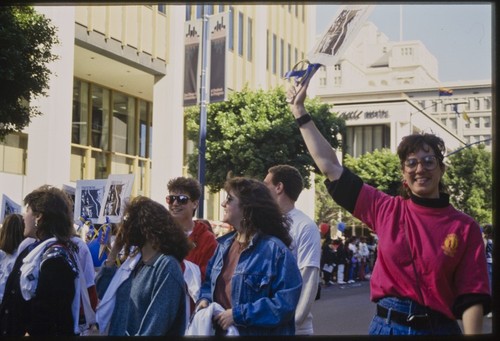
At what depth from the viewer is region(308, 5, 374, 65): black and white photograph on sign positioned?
3479 mm

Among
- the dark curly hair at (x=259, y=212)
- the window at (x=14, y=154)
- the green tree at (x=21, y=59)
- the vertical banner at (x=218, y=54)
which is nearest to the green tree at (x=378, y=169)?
the window at (x=14, y=154)

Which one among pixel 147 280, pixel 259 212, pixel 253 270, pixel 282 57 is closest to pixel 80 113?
pixel 282 57

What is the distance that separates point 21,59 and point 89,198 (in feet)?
13.7

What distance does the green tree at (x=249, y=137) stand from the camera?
29.8m

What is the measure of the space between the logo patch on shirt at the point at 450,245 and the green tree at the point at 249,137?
25.6 metres

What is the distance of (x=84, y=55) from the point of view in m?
27.5

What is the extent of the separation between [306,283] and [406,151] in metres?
1.46

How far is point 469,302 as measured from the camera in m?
3.52

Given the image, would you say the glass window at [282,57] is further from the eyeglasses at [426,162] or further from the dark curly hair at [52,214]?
the eyeglasses at [426,162]

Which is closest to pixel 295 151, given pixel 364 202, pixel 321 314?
pixel 321 314

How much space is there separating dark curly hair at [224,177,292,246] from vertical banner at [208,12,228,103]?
15972 millimetres

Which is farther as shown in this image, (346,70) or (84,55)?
(346,70)

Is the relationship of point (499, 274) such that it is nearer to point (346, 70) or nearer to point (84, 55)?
point (84, 55)

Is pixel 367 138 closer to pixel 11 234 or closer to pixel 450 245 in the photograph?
pixel 11 234
